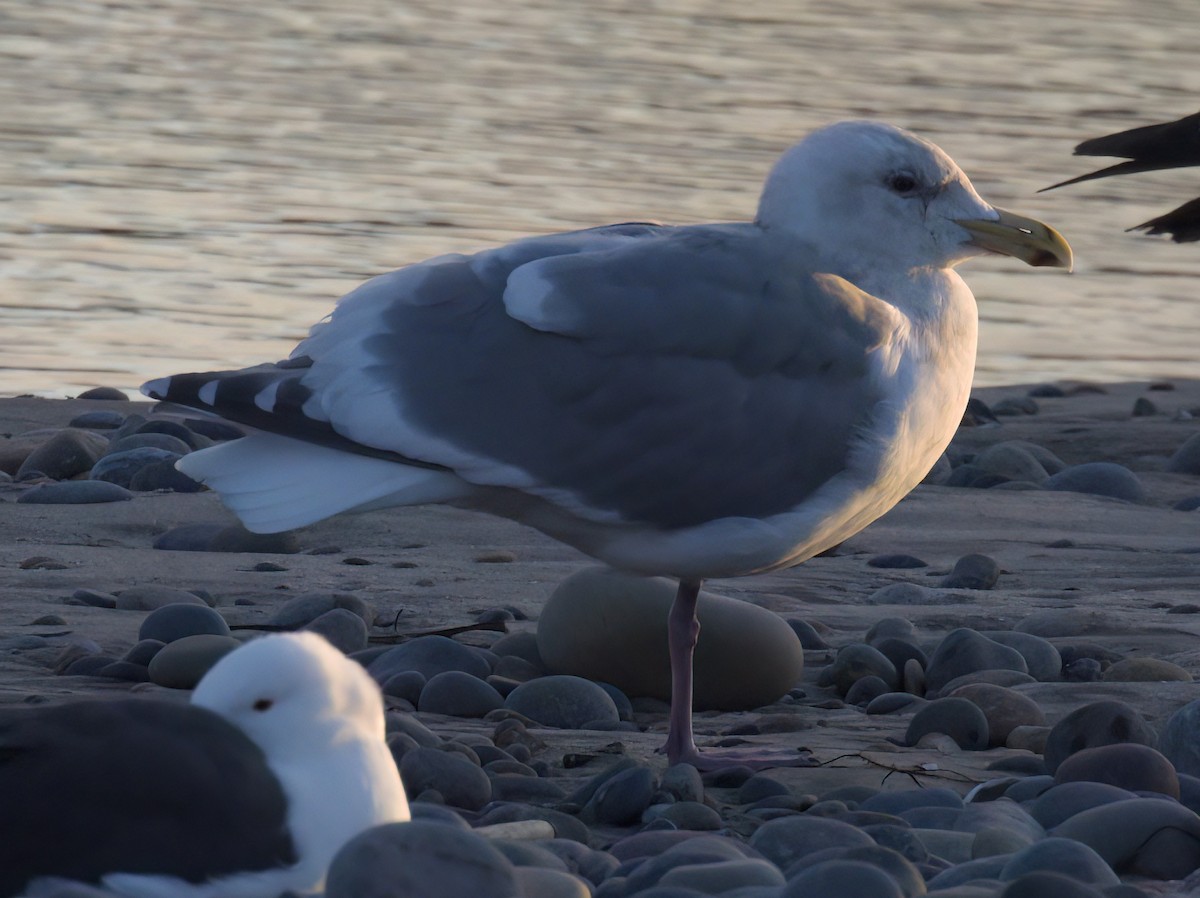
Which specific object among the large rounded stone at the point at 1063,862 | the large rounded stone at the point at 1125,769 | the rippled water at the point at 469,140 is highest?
the large rounded stone at the point at 1063,862

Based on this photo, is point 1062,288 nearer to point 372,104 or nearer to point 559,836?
point 372,104

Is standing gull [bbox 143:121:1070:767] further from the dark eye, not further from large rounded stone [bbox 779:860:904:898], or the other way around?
large rounded stone [bbox 779:860:904:898]

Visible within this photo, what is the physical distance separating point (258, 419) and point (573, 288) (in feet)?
2.27

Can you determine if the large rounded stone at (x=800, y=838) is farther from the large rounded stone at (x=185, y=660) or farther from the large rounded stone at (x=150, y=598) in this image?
the large rounded stone at (x=150, y=598)

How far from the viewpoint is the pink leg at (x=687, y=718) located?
4078 mm

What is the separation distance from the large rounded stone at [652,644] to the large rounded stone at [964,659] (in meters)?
0.33

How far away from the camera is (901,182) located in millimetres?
4398

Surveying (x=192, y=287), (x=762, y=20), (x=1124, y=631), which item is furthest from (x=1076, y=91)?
(x=1124, y=631)

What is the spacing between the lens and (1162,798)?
11.8 ft

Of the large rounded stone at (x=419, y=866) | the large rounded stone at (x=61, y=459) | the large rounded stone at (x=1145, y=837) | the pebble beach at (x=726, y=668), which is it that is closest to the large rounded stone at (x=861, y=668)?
the pebble beach at (x=726, y=668)

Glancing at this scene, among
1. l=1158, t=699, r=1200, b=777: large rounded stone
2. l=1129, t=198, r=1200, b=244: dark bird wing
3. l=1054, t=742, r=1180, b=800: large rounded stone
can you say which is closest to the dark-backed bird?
l=1129, t=198, r=1200, b=244: dark bird wing

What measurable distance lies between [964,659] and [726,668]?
569 millimetres

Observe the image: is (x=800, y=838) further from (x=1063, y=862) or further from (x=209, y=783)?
(x=209, y=783)

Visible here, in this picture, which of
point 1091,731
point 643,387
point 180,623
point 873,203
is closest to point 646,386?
point 643,387
